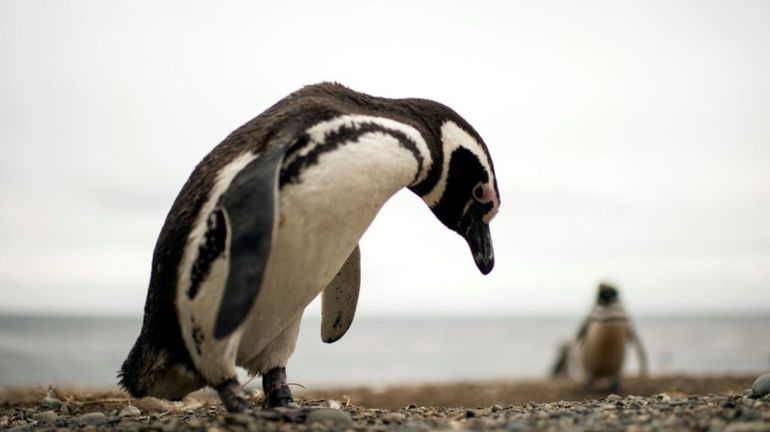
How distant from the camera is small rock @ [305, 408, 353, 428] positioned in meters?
3.48

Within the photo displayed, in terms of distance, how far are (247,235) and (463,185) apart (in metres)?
1.52

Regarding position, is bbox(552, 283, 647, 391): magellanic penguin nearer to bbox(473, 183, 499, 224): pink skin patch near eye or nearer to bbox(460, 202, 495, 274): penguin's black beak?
bbox(460, 202, 495, 274): penguin's black beak

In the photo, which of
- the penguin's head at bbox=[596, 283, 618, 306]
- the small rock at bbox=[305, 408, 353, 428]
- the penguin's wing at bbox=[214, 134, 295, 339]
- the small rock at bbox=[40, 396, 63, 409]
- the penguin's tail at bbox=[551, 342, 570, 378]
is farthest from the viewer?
the penguin's tail at bbox=[551, 342, 570, 378]

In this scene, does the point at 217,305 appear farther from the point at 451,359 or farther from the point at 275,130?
the point at 451,359

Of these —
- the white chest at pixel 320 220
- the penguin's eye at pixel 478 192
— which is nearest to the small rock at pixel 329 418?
the white chest at pixel 320 220

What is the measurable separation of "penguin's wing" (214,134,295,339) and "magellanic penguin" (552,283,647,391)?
29.5 ft

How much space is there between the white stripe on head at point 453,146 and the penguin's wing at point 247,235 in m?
1.14

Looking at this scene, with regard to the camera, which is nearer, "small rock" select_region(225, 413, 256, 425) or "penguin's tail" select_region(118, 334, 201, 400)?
"small rock" select_region(225, 413, 256, 425)

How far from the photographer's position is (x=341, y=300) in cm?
487

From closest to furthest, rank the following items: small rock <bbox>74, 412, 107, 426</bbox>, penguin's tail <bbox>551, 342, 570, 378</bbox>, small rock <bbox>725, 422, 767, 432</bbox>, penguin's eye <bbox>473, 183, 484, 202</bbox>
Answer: small rock <bbox>725, 422, 767, 432</bbox> < small rock <bbox>74, 412, 107, 426</bbox> < penguin's eye <bbox>473, 183, 484, 202</bbox> < penguin's tail <bbox>551, 342, 570, 378</bbox>

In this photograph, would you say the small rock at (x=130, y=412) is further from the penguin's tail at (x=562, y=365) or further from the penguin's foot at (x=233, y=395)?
the penguin's tail at (x=562, y=365)

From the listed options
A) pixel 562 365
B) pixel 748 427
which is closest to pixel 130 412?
pixel 748 427

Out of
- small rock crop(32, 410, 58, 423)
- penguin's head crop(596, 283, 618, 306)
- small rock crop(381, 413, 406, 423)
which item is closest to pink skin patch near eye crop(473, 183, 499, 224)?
small rock crop(381, 413, 406, 423)

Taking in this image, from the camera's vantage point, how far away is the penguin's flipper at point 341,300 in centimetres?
479
